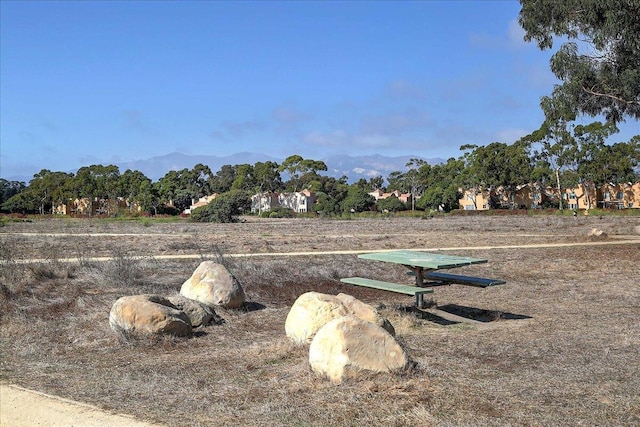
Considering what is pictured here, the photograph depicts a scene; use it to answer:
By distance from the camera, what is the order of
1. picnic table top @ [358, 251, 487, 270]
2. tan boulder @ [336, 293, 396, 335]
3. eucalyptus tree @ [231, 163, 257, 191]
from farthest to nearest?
eucalyptus tree @ [231, 163, 257, 191] → picnic table top @ [358, 251, 487, 270] → tan boulder @ [336, 293, 396, 335]

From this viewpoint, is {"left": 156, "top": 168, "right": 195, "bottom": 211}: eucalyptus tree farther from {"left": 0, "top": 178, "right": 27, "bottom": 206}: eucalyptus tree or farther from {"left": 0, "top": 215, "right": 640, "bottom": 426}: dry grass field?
{"left": 0, "top": 215, "right": 640, "bottom": 426}: dry grass field

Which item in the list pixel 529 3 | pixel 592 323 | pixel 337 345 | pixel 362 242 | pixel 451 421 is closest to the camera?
pixel 451 421

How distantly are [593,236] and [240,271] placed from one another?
17.9 m

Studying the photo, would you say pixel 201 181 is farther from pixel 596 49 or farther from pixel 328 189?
pixel 596 49

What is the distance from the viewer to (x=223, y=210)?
55.0 metres

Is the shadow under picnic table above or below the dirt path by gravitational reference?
below

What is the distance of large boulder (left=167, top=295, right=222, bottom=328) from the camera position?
9516mm

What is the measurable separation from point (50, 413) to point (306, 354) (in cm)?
278

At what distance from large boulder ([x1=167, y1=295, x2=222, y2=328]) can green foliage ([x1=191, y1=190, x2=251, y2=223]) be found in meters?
45.3

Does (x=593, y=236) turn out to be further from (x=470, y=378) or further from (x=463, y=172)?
(x=463, y=172)

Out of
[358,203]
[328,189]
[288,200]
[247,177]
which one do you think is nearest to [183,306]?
[358,203]

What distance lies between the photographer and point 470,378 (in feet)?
21.2

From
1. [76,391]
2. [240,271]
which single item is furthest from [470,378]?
[240,271]

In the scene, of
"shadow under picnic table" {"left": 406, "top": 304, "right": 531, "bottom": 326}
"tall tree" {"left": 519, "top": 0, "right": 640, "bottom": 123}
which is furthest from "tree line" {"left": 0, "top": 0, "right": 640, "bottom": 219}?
"shadow under picnic table" {"left": 406, "top": 304, "right": 531, "bottom": 326}
